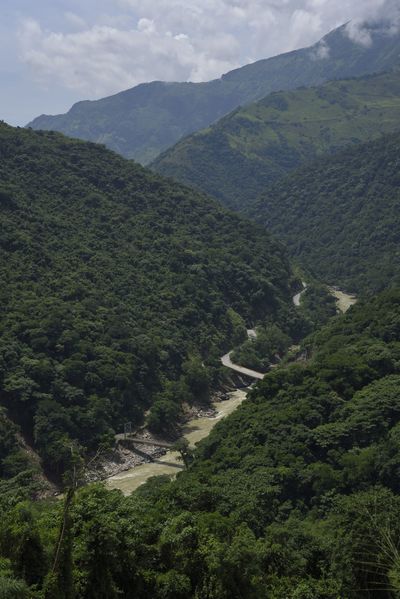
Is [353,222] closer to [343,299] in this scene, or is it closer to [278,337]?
[343,299]

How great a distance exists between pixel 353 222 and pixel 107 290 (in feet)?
302

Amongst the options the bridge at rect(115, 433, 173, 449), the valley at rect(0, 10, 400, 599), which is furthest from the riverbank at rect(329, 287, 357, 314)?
the bridge at rect(115, 433, 173, 449)

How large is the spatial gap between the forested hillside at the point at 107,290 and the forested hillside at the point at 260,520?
15759 mm

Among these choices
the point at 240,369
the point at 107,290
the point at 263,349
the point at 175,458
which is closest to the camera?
the point at 175,458

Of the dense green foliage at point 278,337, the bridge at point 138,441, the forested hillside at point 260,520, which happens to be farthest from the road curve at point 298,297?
the forested hillside at point 260,520

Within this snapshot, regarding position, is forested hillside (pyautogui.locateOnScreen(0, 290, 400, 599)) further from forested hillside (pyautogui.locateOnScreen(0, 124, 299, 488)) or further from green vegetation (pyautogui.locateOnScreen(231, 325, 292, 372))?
green vegetation (pyautogui.locateOnScreen(231, 325, 292, 372))

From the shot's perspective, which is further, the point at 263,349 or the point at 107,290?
the point at 263,349

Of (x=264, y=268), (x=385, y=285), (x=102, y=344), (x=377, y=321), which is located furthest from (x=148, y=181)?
(x=377, y=321)

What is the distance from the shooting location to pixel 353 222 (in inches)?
6599

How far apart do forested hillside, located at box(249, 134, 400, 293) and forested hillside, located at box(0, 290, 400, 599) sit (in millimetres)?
79430

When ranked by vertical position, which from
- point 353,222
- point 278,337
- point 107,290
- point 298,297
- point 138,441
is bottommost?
point 138,441

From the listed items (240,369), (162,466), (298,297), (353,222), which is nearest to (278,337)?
(240,369)

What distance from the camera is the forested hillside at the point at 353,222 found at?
146 m

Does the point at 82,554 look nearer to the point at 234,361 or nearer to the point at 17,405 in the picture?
the point at 17,405
